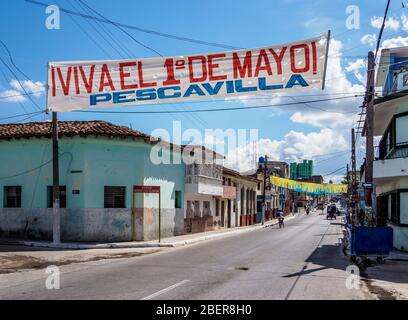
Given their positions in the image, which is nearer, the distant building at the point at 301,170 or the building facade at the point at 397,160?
the building facade at the point at 397,160

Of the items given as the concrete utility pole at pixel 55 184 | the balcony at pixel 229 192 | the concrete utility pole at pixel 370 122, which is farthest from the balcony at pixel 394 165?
the balcony at pixel 229 192

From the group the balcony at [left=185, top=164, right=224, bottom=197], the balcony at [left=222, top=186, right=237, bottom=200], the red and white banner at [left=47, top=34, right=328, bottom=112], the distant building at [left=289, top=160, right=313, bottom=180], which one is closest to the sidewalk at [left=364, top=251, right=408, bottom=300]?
the red and white banner at [left=47, top=34, right=328, bottom=112]

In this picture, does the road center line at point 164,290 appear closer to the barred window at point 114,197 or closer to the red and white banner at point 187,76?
the red and white banner at point 187,76

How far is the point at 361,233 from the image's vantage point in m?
15.9

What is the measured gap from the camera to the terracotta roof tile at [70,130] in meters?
23.2

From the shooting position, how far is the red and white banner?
1148 cm

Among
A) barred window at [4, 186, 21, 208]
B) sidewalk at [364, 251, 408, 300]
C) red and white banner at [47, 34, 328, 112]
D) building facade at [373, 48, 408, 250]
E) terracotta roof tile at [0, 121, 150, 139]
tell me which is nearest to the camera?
sidewalk at [364, 251, 408, 300]

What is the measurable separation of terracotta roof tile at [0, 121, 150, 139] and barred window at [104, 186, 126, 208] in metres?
2.69

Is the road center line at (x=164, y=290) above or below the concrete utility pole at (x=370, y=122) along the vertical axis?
below

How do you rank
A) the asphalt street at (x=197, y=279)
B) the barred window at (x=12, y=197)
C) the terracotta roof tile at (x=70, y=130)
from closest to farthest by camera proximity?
the asphalt street at (x=197, y=279) → the terracotta roof tile at (x=70, y=130) → the barred window at (x=12, y=197)

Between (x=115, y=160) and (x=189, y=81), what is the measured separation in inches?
492

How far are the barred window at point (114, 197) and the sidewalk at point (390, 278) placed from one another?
503 inches

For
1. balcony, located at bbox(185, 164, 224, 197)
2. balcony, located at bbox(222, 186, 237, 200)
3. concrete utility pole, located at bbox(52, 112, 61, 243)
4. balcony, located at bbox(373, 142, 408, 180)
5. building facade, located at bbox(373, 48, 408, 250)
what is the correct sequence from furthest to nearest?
balcony, located at bbox(222, 186, 237, 200), balcony, located at bbox(185, 164, 224, 197), concrete utility pole, located at bbox(52, 112, 61, 243), building facade, located at bbox(373, 48, 408, 250), balcony, located at bbox(373, 142, 408, 180)

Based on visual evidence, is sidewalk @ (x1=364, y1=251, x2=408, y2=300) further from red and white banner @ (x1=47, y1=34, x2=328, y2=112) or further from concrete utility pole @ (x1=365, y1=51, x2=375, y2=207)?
red and white banner @ (x1=47, y1=34, x2=328, y2=112)
